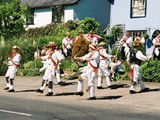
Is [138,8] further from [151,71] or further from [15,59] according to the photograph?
[15,59]

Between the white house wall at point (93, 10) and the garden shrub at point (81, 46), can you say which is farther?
the white house wall at point (93, 10)

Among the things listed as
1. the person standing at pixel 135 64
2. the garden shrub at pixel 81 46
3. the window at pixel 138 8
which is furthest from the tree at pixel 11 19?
the person standing at pixel 135 64

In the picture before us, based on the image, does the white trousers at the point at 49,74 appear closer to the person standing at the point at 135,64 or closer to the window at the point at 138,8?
the person standing at the point at 135,64

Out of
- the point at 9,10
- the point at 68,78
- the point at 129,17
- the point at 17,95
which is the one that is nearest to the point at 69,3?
the point at 9,10

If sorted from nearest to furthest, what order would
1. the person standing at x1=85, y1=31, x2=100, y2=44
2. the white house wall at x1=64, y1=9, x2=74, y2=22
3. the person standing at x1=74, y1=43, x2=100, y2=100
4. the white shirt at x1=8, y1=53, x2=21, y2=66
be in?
the person standing at x1=74, y1=43, x2=100, y2=100 → the white shirt at x1=8, y1=53, x2=21, y2=66 → the person standing at x1=85, y1=31, x2=100, y2=44 → the white house wall at x1=64, y1=9, x2=74, y2=22

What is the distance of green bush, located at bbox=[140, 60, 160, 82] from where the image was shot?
71.2ft

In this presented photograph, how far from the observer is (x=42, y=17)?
138 feet

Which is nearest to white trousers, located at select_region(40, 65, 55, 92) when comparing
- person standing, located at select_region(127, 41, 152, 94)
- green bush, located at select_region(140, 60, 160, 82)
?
person standing, located at select_region(127, 41, 152, 94)

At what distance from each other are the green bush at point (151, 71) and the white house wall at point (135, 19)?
8384mm

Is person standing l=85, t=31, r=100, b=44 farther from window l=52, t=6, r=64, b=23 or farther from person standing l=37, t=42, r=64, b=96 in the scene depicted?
window l=52, t=6, r=64, b=23

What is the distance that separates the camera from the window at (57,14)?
40.2 meters

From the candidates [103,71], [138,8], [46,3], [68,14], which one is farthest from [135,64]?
[46,3]

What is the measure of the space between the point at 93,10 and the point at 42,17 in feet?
14.7

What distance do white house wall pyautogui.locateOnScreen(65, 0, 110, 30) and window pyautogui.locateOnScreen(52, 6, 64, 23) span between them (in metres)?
0.54
